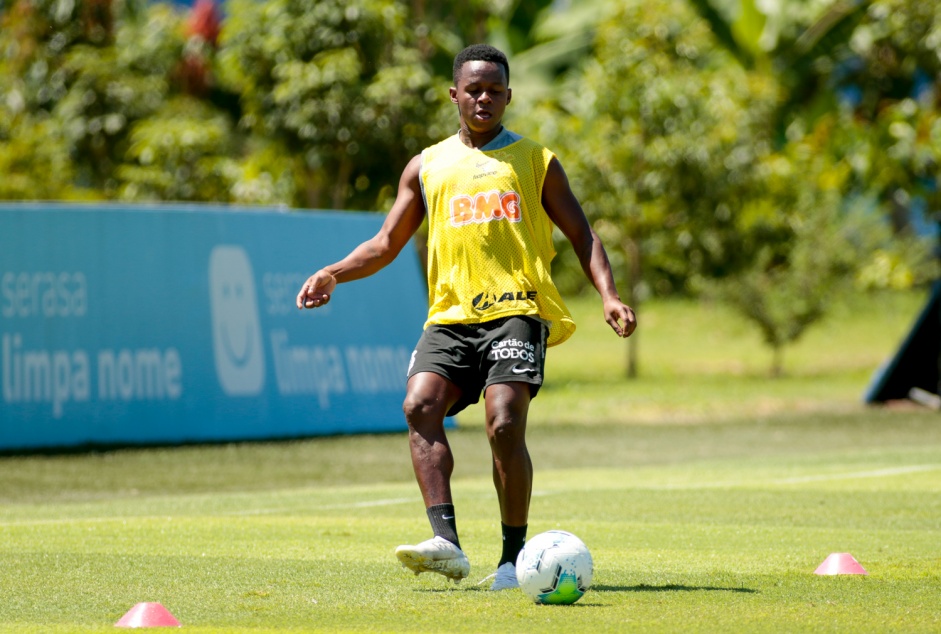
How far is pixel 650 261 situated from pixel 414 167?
2451 centimetres

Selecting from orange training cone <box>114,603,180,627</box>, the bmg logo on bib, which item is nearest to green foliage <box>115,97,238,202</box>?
the bmg logo on bib

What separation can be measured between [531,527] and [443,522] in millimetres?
2552

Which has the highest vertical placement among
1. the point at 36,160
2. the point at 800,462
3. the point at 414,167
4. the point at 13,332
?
the point at 36,160

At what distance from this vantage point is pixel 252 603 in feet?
18.4

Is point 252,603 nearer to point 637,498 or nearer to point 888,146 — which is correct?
point 637,498

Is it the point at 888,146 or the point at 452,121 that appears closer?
the point at 452,121

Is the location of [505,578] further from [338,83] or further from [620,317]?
[338,83]

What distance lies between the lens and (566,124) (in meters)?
27.2

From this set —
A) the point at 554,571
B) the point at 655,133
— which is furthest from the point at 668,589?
the point at 655,133

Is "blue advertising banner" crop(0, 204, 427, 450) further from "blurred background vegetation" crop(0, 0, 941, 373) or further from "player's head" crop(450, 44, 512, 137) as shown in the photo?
"player's head" crop(450, 44, 512, 137)

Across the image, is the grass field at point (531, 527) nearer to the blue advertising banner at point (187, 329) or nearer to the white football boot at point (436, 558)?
the white football boot at point (436, 558)

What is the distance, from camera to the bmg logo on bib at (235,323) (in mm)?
15578

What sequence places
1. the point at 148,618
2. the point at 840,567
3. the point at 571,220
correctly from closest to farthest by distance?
the point at 148,618
the point at 571,220
the point at 840,567

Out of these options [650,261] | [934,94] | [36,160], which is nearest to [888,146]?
[934,94]
